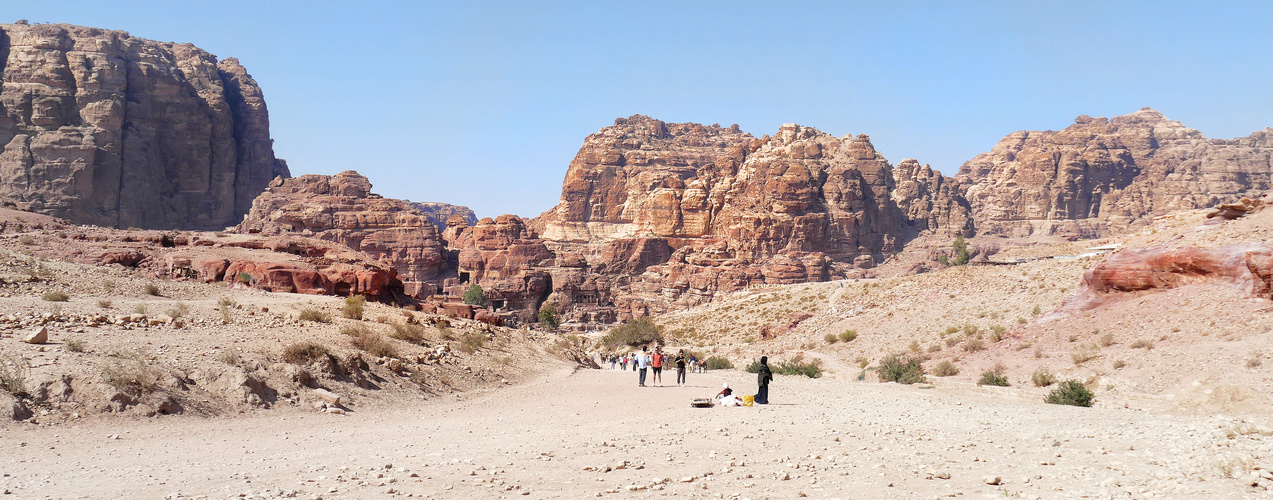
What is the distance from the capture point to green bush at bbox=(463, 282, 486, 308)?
80.5 meters

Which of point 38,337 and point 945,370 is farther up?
point 38,337

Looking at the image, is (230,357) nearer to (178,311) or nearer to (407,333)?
(178,311)

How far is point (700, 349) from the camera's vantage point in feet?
157

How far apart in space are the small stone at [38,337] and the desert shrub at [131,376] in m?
1.58

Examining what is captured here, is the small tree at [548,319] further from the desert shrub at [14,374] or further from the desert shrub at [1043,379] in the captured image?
the desert shrub at [14,374]

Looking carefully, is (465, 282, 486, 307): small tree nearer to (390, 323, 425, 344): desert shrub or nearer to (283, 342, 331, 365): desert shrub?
(390, 323, 425, 344): desert shrub

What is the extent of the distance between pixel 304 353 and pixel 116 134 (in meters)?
103

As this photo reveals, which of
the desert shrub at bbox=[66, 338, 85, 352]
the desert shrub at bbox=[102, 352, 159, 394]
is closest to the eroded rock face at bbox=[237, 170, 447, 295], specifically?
the desert shrub at bbox=[66, 338, 85, 352]

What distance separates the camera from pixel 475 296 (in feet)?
266

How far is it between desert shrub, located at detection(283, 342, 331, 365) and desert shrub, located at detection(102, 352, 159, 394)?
2536 millimetres

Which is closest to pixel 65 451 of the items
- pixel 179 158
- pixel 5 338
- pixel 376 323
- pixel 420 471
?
pixel 420 471

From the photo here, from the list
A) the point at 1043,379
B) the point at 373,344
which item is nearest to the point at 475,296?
the point at 373,344

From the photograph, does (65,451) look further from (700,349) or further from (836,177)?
(836,177)

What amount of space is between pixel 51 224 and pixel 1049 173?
15154 centimetres
